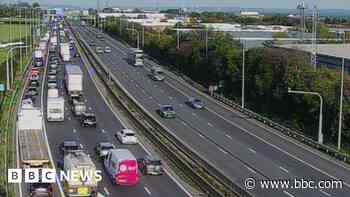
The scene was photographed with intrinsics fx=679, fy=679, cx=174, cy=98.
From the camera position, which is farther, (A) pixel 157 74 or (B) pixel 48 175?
(A) pixel 157 74

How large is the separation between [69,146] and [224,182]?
41.6 feet

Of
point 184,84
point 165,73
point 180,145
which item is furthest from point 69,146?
point 165,73

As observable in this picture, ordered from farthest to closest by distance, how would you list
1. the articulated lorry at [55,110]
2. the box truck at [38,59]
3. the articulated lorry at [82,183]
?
1. the box truck at [38,59]
2. the articulated lorry at [55,110]
3. the articulated lorry at [82,183]

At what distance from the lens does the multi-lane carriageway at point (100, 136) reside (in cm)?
3475

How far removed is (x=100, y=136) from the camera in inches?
1978

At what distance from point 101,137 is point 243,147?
34.2 feet

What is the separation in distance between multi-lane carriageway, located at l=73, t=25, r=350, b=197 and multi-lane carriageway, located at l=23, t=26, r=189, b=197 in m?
3.82

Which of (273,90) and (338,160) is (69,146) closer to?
(338,160)

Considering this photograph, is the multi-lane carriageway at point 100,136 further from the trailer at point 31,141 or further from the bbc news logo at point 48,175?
the bbc news logo at point 48,175

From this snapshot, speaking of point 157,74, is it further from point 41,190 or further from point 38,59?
point 41,190

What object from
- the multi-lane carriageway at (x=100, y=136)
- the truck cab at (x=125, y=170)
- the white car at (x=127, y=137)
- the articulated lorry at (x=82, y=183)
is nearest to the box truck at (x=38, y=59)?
the multi-lane carriageway at (x=100, y=136)

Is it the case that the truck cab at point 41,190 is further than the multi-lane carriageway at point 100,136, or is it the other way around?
the multi-lane carriageway at point 100,136

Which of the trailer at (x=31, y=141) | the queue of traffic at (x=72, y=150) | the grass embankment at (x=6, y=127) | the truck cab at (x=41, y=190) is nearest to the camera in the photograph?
the truck cab at (x=41, y=190)

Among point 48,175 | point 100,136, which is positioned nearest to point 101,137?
point 100,136
